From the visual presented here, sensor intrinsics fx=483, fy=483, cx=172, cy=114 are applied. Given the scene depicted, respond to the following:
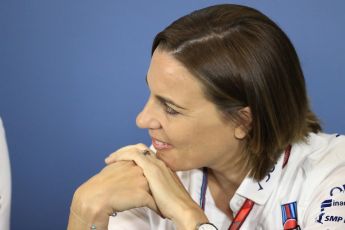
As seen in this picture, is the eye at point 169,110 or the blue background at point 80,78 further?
the blue background at point 80,78

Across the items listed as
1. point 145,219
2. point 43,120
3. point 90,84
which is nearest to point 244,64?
point 145,219

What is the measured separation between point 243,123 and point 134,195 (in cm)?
31

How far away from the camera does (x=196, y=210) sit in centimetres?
109

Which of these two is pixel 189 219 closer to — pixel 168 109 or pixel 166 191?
pixel 166 191

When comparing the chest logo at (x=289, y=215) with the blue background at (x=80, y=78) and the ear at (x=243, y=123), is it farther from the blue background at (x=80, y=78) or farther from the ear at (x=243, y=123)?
the blue background at (x=80, y=78)

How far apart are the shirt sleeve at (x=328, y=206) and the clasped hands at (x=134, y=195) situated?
0.25 m

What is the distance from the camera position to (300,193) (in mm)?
1162

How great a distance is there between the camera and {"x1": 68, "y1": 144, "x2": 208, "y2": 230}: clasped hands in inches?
43.2

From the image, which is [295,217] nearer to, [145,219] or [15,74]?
[145,219]

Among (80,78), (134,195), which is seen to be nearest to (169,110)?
(134,195)

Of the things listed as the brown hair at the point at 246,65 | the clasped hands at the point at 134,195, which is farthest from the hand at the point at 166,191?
the brown hair at the point at 246,65

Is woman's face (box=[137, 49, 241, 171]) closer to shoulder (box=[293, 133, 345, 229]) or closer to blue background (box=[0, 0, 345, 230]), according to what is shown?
shoulder (box=[293, 133, 345, 229])

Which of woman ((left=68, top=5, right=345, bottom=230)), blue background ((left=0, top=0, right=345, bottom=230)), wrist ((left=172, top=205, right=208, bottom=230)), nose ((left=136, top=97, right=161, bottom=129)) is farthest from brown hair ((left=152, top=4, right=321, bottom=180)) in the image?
blue background ((left=0, top=0, right=345, bottom=230))

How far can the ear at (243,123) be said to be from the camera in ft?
3.69
